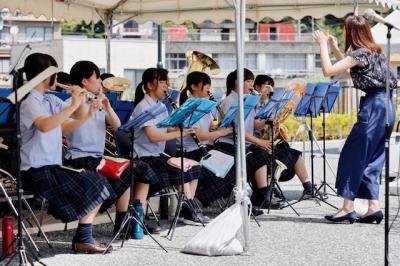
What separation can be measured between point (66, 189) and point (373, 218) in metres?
3.28

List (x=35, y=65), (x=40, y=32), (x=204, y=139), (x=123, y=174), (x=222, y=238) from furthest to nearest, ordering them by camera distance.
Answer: (x=40, y=32)
(x=204, y=139)
(x=123, y=174)
(x=222, y=238)
(x=35, y=65)

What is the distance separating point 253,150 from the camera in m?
10.0

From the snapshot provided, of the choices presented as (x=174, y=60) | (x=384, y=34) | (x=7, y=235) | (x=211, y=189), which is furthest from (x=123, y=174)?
(x=174, y=60)

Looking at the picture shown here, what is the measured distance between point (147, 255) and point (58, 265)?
756mm

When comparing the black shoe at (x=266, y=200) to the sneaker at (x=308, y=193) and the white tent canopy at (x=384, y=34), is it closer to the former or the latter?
the sneaker at (x=308, y=193)

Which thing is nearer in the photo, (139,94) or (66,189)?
(66,189)

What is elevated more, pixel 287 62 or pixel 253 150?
pixel 287 62

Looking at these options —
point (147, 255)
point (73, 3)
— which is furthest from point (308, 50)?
point (147, 255)

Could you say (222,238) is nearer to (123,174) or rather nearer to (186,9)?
(123,174)

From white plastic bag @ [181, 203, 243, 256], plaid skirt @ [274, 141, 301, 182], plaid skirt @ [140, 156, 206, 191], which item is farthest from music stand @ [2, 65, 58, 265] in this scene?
plaid skirt @ [274, 141, 301, 182]

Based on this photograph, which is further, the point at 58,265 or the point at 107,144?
the point at 107,144

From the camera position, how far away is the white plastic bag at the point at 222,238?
728cm

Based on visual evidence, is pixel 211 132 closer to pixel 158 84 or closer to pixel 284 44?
pixel 158 84

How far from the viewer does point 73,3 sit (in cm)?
1181
